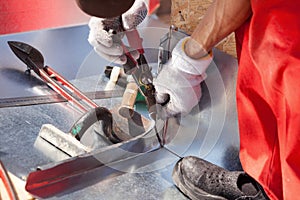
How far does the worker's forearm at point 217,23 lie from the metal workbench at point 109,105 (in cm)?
19

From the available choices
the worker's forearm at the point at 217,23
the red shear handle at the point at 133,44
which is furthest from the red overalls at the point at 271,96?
the red shear handle at the point at 133,44

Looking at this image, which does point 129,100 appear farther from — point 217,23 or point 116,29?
point 217,23

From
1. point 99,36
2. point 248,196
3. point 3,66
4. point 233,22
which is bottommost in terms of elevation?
point 248,196

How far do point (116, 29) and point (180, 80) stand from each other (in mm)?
319

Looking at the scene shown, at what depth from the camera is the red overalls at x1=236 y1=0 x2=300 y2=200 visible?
3.02 feet

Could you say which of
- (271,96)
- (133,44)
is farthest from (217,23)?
(133,44)

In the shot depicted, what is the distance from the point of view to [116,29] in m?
1.45

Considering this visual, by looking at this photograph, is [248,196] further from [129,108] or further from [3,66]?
[3,66]

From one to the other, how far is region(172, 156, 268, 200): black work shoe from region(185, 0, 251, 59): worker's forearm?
0.29 metres

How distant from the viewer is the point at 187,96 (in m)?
1.28

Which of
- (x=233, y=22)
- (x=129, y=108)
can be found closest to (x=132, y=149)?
(x=129, y=108)

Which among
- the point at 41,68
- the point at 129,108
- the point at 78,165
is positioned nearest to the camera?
the point at 78,165

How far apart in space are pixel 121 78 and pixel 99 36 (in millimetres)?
191

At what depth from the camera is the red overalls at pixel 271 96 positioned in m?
0.92
